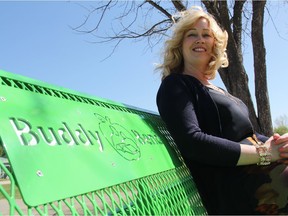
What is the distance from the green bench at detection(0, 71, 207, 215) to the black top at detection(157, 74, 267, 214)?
141 mm

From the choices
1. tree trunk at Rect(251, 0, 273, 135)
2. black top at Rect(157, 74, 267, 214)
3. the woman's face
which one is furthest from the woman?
tree trunk at Rect(251, 0, 273, 135)

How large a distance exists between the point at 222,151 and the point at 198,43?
82 centimetres

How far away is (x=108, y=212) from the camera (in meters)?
1.09

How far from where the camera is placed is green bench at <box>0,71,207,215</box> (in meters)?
0.83

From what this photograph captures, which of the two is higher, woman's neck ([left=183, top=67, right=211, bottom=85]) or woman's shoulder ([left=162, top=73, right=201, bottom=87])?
woman's neck ([left=183, top=67, right=211, bottom=85])

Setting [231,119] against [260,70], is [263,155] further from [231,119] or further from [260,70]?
[260,70]

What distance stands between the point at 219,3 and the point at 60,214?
5.37 m

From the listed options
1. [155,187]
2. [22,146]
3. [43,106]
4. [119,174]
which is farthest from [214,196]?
[22,146]

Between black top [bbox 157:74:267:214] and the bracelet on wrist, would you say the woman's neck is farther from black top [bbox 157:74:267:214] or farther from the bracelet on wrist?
the bracelet on wrist

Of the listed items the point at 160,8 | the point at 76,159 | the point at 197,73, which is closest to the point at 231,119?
the point at 197,73

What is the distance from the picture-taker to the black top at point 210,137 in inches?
62.1

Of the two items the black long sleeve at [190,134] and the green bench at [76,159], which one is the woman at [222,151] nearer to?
the black long sleeve at [190,134]

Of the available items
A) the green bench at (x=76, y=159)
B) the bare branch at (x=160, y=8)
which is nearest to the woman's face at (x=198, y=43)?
the green bench at (x=76, y=159)

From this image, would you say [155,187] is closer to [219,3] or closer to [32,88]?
[32,88]
